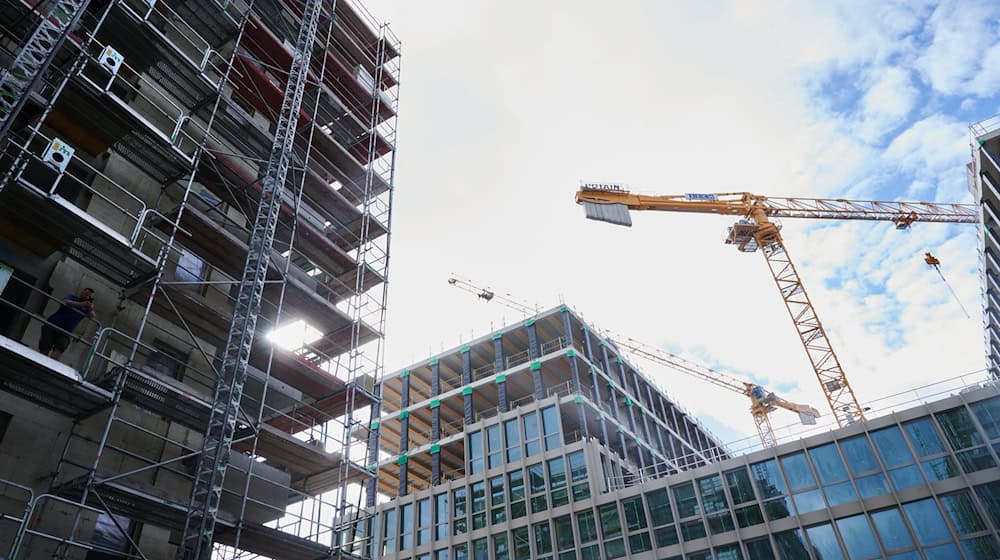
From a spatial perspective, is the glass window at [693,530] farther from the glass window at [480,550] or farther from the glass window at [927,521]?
the glass window at [480,550]

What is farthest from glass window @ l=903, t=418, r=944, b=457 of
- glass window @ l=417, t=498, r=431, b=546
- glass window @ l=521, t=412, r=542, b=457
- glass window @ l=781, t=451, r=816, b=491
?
glass window @ l=417, t=498, r=431, b=546

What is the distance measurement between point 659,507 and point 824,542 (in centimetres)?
746

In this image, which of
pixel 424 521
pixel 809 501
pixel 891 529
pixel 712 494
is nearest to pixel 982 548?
pixel 891 529

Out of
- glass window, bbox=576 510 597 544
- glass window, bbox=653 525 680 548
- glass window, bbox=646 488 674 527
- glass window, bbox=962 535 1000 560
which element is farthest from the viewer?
glass window, bbox=576 510 597 544

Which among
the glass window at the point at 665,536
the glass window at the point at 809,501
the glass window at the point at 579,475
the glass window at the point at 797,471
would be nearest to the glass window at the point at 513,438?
the glass window at the point at 579,475

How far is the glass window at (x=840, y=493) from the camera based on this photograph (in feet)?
92.4

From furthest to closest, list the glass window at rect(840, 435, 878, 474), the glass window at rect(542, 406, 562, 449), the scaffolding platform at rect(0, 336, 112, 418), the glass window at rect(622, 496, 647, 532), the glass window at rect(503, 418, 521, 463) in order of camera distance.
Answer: the glass window at rect(503, 418, 521, 463), the glass window at rect(542, 406, 562, 449), the glass window at rect(622, 496, 647, 532), the glass window at rect(840, 435, 878, 474), the scaffolding platform at rect(0, 336, 112, 418)

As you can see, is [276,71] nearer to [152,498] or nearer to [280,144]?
[280,144]

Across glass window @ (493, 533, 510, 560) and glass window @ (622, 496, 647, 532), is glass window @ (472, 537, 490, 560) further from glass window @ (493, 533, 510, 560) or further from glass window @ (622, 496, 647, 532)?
glass window @ (622, 496, 647, 532)

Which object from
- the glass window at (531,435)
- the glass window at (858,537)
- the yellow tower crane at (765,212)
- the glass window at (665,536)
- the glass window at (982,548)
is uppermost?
the yellow tower crane at (765,212)

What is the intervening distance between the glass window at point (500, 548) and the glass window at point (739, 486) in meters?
13.4

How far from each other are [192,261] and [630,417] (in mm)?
35545

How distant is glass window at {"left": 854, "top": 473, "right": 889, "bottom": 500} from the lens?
91.0ft

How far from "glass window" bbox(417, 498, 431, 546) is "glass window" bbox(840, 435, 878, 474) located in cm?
2459
